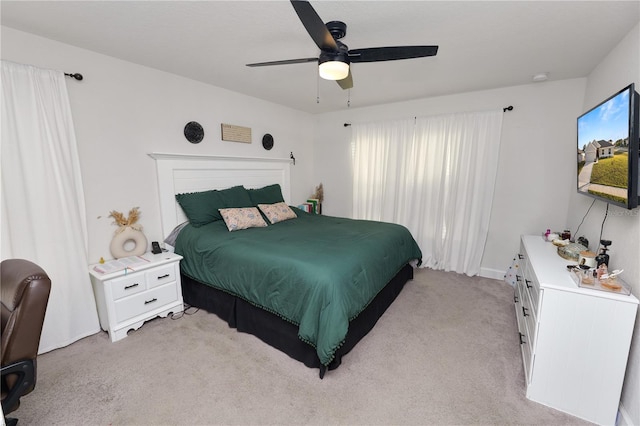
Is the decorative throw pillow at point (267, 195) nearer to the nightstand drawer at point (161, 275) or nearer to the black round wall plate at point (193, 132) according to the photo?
the black round wall plate at point (193, 132)

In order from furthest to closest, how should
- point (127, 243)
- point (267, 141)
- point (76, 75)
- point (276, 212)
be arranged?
point (267, 141)
point (276, 212)
point (127, 243)
point (76, 75)

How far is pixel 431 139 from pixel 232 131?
264 cm

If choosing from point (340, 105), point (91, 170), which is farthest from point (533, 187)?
point (91, 170)

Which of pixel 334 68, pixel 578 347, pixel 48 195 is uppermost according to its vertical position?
pixel 334 68

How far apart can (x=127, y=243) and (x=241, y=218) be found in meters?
1.08

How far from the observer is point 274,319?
2160 millimetres

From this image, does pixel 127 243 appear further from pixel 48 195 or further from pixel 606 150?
pixel 606 150

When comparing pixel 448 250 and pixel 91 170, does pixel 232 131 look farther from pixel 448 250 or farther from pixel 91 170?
pixel 448 250

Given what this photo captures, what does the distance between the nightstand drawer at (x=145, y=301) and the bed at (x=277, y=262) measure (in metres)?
0.22

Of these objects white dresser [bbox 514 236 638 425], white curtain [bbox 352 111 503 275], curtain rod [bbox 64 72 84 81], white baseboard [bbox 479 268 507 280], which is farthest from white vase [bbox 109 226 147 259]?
white baseboard [bbox 479 268 507 280]

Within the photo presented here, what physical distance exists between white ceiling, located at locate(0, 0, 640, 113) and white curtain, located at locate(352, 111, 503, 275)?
76cm

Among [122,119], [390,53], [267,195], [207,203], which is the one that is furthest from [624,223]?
[122,119]

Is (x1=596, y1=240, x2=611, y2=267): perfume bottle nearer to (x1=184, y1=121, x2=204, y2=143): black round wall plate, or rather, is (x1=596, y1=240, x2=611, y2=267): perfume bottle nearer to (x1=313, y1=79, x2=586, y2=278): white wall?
(x1=313, y1=79, x2=586, y2=278): white wall

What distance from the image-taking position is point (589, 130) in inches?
82.2
